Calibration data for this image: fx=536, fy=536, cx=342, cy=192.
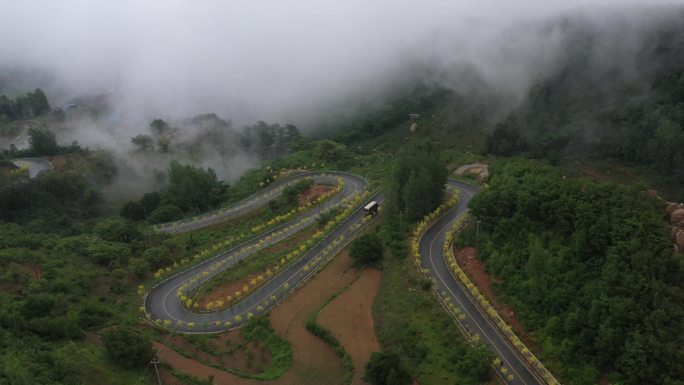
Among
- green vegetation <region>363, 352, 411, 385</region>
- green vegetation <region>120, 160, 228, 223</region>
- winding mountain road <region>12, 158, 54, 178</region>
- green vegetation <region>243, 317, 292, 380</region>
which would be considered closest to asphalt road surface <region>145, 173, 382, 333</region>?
green vegetation <region>243, 317, 292, 380</region>

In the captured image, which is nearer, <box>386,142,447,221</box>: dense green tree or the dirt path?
the dirt path

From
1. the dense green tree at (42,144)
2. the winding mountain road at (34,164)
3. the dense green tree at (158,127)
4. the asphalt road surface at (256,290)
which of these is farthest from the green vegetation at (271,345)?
the dense green tree at (42,144)

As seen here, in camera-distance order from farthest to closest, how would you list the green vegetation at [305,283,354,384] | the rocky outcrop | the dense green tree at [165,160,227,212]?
1. the dense green tree at [165,160,227,212]
2. the green vegetation at [305,283,354,384]
3. the rocky outcrop

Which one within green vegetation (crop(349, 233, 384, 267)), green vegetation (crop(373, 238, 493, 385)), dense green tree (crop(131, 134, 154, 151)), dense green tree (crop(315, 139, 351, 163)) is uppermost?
dense green tree (crop(131, 134, 154, 151))

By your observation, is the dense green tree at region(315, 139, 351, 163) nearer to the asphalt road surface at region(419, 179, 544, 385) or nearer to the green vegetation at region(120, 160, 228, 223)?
the green vegetation at region(120, 160, 228, 223)

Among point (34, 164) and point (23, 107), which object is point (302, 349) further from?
point (23, 107)

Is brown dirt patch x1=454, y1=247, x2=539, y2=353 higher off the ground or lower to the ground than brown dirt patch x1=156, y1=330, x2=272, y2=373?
lower
